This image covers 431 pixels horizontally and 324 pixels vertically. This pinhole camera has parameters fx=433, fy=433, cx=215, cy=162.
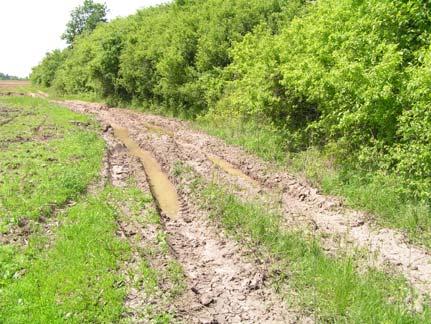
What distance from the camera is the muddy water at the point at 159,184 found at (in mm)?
12050

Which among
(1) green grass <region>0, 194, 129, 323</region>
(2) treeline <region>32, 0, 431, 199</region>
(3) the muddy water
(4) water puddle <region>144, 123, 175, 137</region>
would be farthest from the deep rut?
(4) water puddle <region>144, 123, 175, 137</region>

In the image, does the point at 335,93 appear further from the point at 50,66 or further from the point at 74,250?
the point at 50,66

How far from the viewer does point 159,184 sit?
14148 mm

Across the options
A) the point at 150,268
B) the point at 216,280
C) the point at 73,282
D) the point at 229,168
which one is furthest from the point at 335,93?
the point at 73,282

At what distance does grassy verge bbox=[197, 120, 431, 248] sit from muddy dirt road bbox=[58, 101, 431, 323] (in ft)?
1.20

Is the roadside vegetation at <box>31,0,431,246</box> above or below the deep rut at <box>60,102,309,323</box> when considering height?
above

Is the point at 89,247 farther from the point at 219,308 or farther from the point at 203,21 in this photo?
the point at 203,21

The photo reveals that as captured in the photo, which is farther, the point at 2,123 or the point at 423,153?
the point at 2,123

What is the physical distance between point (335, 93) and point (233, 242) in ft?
18.9

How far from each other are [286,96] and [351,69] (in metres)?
5.43

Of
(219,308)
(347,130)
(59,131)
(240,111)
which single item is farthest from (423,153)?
(59,131)

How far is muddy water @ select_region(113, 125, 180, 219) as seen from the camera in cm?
1205

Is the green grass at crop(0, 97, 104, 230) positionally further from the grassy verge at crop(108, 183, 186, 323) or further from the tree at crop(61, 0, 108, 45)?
the tree at crop(61, 0, 108, 45)

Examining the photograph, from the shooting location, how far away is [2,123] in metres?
23.3
